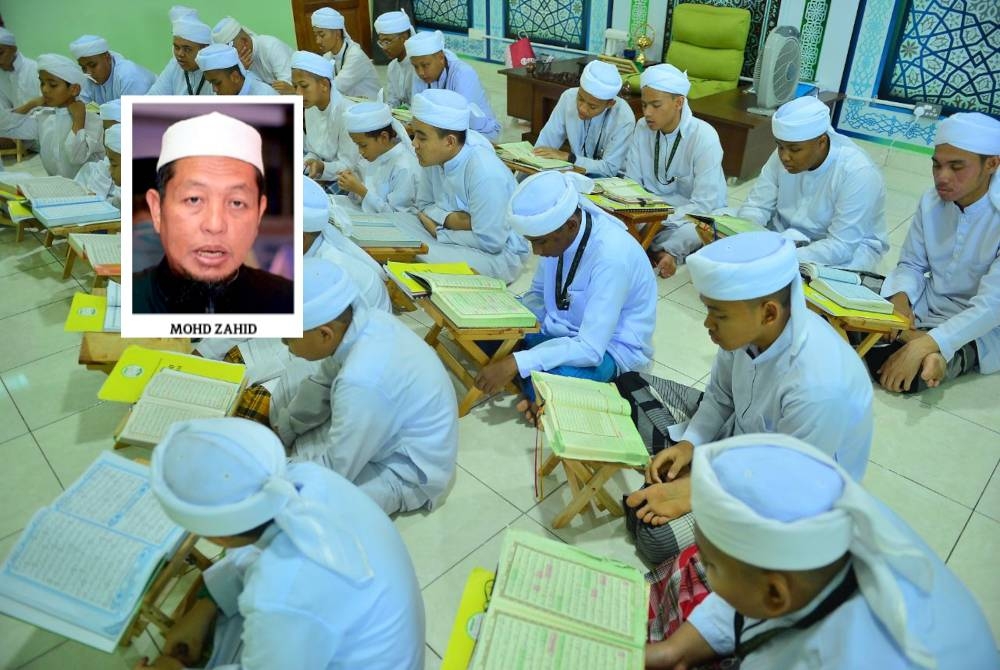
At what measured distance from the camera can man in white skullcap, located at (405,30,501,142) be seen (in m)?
4.62

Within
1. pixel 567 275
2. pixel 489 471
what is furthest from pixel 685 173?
pixel 489 471

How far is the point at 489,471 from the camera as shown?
2.38m

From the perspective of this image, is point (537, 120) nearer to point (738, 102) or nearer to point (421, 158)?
point (738, 102)

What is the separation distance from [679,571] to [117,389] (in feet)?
6.58

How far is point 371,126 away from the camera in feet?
11.2

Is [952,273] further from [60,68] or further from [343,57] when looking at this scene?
[60,68]

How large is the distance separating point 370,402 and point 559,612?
755mm

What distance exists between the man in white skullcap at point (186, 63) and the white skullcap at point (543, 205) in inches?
143

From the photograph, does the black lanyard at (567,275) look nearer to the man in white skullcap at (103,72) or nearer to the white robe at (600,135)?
the white robe at (600,135)

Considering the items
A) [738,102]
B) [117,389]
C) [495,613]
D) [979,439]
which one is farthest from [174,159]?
[738,102]

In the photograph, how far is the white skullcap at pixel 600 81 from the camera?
154 inches

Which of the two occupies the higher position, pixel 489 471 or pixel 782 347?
pixel 782 347

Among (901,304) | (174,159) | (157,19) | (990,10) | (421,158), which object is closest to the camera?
(174,159)

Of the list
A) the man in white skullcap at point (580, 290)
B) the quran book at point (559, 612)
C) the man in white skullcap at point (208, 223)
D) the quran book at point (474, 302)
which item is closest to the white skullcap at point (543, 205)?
the man in white skullcap at point (580, 290)
